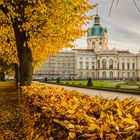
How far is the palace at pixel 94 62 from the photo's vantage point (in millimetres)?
144250

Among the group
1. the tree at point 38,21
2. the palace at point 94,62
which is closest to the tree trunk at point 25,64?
the tree at point 38,21

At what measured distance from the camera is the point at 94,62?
15588cm

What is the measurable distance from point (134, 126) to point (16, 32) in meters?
12.9

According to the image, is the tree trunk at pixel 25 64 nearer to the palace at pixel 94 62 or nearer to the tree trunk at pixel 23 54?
the tree trunk at pixel 23 54

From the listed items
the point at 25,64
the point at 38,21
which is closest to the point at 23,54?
the point at 25,64

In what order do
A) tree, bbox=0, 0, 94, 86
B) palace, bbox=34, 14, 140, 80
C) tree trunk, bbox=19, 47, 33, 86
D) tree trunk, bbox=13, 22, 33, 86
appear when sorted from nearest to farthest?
tree, bbox=0, 0, 94, 86, tree trunk, bbox=13, 22, 33, 86, tree trunk, bbox=19, 47, 33, 86, palace, bbox=34, 14, 140, 80

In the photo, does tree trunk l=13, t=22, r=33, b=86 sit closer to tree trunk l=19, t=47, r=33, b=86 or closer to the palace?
tree trunk l=19, t=47, r=33, b=86

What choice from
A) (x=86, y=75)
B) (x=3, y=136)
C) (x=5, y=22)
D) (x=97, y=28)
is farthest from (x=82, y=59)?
(x=3, y=136)

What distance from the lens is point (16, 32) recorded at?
15.3 meters

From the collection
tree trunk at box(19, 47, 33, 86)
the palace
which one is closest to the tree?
tree trunk at box(19, 47, 33, 86)

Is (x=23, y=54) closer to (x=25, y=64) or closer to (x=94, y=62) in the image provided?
(x=25, y=64)

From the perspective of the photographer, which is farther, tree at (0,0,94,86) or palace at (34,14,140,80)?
palace at (34,14,140,80)

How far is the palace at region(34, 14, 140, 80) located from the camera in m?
144

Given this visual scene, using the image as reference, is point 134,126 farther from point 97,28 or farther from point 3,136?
point 97,28
